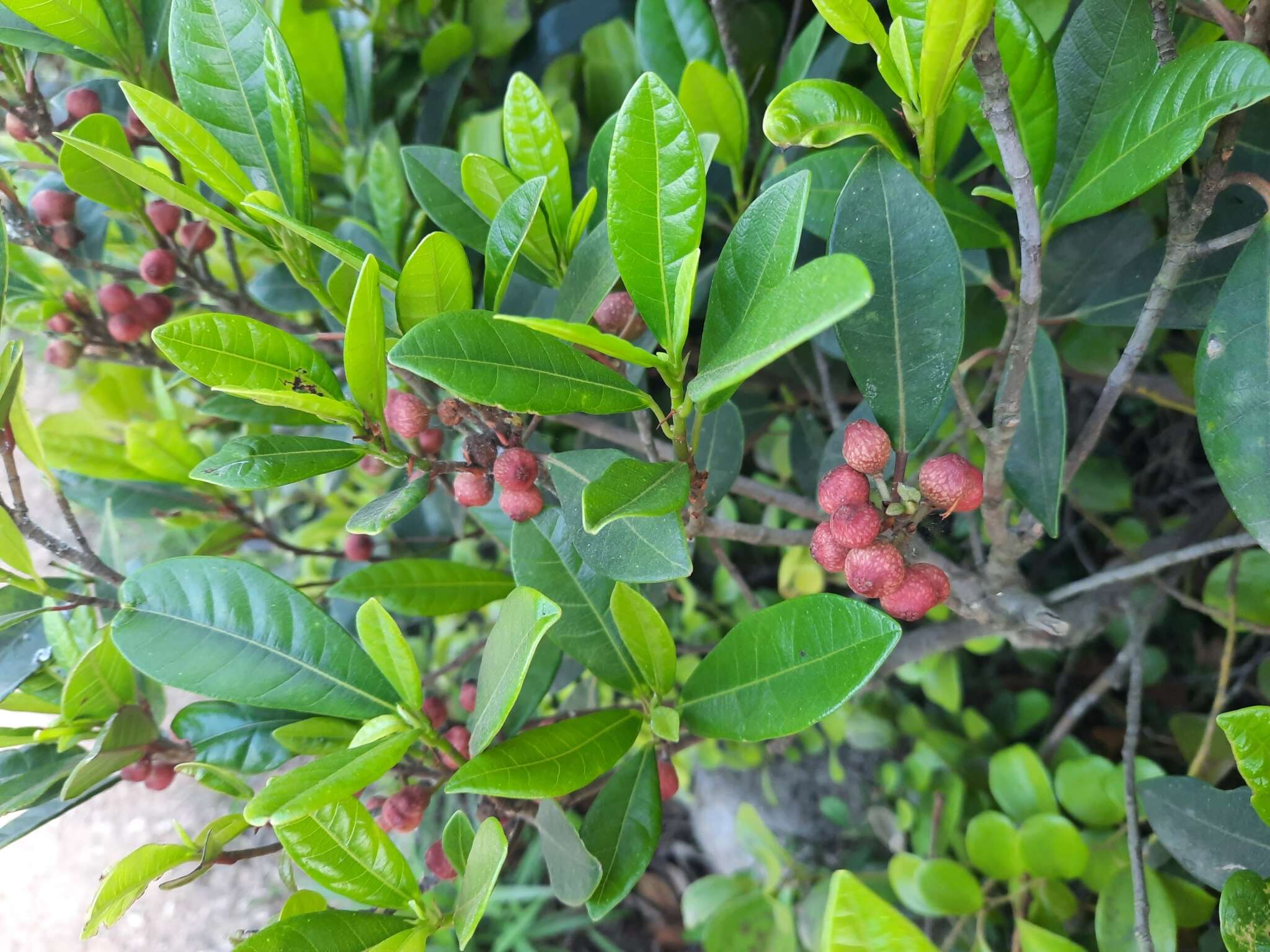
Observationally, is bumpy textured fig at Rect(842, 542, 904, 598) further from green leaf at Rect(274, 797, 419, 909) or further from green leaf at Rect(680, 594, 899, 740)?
green leaf at Rect(274, 797, 419, 909)

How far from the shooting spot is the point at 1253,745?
0.55m

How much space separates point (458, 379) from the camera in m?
0.51

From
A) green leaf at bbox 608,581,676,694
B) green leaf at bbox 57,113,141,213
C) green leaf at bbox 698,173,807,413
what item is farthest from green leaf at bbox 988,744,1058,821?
green leaf at bbox 57,113,141,213

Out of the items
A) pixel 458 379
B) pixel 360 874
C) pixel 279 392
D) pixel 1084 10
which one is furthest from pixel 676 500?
pixel 1084 10

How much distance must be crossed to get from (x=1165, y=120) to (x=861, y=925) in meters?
0.57

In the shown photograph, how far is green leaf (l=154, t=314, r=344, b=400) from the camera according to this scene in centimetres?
56

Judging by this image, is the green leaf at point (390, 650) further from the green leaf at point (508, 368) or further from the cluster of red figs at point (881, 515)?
the cluster of red figs at point (881, 515)

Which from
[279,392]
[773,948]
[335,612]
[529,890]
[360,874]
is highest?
[279,392]

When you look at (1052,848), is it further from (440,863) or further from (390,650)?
(390,650)

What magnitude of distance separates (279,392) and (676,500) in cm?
28

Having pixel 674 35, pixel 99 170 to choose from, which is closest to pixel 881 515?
pixel 674 35

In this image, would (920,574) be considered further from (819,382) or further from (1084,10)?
(819,382)

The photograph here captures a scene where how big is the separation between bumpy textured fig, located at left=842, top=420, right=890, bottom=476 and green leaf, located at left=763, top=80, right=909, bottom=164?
20 centimetres

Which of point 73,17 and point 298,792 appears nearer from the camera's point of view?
point 298,792
